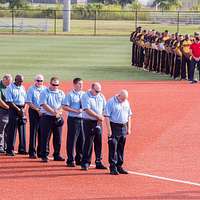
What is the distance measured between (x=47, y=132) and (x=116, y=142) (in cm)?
189

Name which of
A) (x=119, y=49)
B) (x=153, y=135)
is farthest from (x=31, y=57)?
(x=153, y=135)

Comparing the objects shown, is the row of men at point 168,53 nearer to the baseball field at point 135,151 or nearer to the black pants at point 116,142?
the baseball field at point 135,151

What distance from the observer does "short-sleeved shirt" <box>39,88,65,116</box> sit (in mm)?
16125

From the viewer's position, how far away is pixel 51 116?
16.2 m

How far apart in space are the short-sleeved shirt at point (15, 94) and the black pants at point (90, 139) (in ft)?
6.99

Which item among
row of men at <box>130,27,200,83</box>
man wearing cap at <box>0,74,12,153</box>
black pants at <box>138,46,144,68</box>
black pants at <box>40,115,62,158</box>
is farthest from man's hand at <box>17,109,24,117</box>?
black pants at <box>138,46,144,68</box>

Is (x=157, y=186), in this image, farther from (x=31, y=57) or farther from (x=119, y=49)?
(x=119, y=49)

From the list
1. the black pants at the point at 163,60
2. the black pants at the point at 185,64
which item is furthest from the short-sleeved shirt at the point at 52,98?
the black pants at the point at 163,60

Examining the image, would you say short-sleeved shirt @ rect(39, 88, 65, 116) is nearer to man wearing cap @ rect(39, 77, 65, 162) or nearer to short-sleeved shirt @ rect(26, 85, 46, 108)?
man wearing cap @ rect(39, 77, 65, 162)

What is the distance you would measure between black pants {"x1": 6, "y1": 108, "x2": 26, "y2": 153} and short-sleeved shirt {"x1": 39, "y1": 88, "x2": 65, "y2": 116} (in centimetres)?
112

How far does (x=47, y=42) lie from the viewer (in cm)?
5294

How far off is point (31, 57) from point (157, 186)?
28.1 metres

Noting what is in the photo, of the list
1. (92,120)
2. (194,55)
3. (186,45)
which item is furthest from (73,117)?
(186,45)

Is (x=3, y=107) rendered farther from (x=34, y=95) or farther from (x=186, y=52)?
(x=186, y=52)
